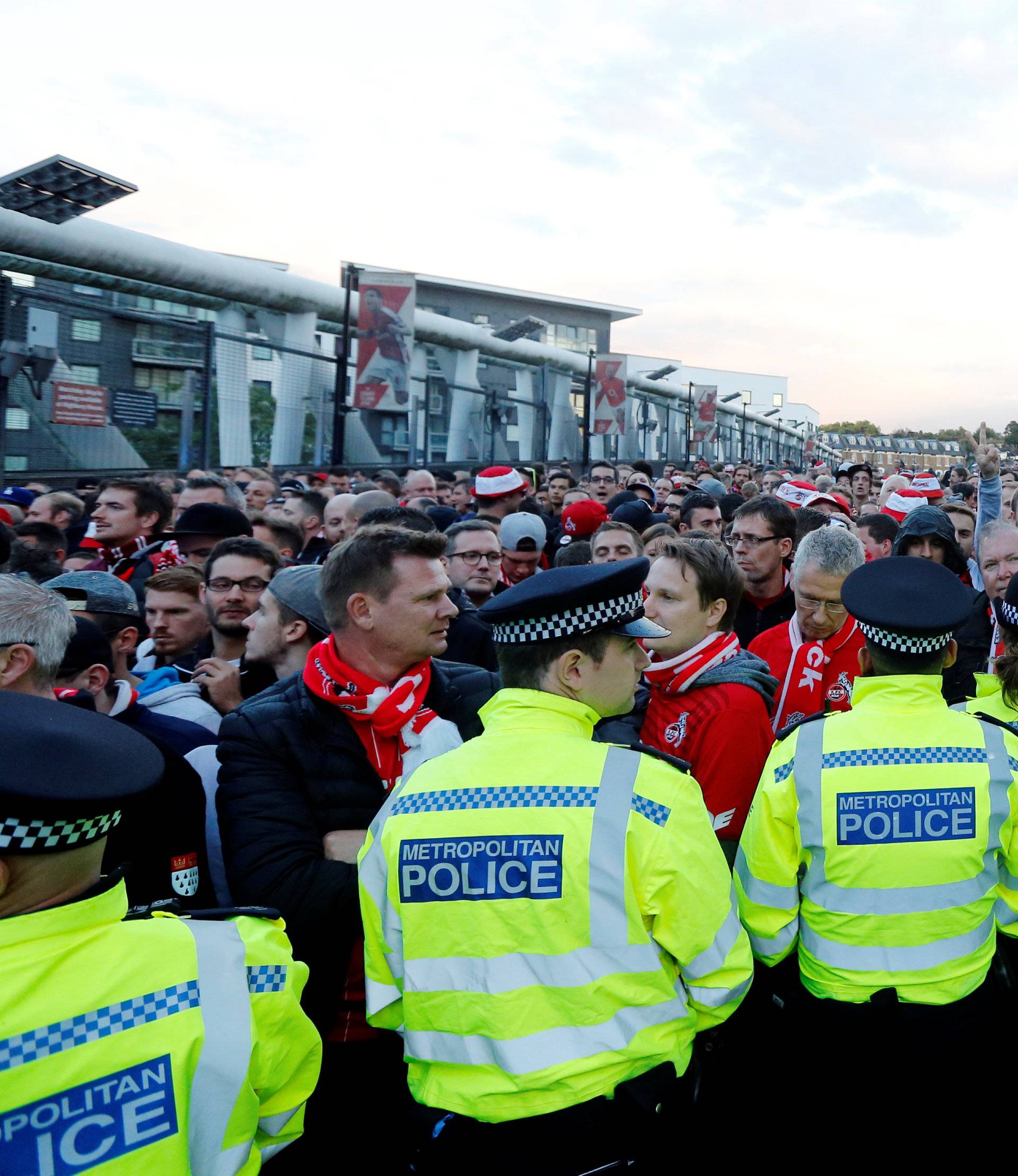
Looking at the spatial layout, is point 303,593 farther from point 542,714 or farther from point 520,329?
point 520,329

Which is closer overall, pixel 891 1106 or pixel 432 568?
pixel 891 1106

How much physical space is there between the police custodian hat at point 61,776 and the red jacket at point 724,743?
1687 millimetres

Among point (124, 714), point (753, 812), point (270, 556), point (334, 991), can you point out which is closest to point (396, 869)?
point (334, 991)

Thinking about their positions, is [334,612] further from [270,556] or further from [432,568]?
[270,556]

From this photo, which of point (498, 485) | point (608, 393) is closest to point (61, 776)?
point (498, 485)

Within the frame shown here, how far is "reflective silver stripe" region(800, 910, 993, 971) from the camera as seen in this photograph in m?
2.43

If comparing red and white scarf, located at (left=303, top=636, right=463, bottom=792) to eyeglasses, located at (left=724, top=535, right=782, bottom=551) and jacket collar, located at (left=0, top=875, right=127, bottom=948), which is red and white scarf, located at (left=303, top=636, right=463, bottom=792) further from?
eyeglasses, located at (left=724, top=535, right=782, bottom=551)

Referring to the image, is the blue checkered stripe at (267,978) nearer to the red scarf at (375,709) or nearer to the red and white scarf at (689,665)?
the red scarf at (375,709)

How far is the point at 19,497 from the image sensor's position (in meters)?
7.94

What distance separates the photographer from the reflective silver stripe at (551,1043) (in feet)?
6.28

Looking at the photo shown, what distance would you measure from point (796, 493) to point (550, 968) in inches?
278

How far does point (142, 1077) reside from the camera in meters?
1.48

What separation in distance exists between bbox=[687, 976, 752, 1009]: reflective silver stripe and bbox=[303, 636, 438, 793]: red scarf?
3.14ft

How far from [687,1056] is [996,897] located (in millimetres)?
1058
